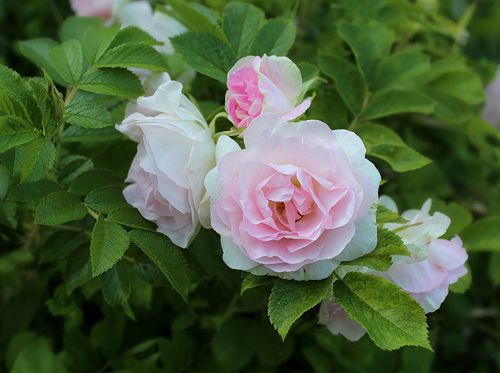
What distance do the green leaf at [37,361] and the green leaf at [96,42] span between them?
0.33 m

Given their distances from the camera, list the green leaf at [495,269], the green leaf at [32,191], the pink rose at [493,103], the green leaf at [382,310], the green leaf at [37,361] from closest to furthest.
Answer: the green leaf at [382,310] → the green leaf at [32,191] → the green leaf at [37,361] → the green leaf at [495,269] → the pink rose at [493,103]

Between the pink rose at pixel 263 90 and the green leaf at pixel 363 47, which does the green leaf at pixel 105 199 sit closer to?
the pink rose at pixel 263 90

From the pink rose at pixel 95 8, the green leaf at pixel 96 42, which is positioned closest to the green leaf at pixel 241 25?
the green leaf at pixel 96 42

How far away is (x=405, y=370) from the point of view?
0.91 meters

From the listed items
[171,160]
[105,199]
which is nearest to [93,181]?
[105,199]

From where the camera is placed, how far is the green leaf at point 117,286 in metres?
0.70

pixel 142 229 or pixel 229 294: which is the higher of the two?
pixel 142 229

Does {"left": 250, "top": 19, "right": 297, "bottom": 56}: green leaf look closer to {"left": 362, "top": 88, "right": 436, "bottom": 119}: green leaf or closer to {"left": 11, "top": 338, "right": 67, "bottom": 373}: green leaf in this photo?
{"left": 362, "top": 88, "right": 436, "bottom": 119}: green leaf

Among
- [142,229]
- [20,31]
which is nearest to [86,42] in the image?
[142,229]

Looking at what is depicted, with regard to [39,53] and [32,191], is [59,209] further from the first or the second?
[39,53]

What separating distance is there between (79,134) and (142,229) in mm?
145

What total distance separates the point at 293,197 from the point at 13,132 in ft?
0.82

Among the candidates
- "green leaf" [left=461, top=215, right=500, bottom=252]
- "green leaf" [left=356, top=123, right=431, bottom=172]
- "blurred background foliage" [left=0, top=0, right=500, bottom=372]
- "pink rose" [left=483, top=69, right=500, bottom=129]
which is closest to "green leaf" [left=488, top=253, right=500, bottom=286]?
"blurred background foliage" [left=0, top=0, right=500, bottom=372]

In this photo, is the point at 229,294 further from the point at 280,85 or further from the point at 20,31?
the point at 20,31
